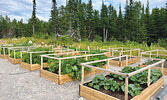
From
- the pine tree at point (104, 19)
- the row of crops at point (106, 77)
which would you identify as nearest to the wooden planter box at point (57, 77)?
the row of crops at point (106, 77)

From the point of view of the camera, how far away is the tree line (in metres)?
23.0

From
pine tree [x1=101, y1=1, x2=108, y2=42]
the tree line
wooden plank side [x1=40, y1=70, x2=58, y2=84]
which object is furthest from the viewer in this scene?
pine tree [x1=101, y1=1, x2=108, y2=42]

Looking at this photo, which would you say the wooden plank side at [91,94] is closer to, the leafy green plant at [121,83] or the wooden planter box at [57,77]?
the leafy green plant at [121,83]

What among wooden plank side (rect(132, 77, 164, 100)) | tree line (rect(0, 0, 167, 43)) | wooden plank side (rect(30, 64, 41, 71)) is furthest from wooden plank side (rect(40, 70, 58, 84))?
tree line (rect(0, 0, 167, 43))

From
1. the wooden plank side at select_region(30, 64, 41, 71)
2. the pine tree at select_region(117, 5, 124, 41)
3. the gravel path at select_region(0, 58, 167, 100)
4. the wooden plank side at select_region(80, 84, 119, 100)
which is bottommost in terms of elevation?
the gravel path at select_region(0, 58, 167, 100)

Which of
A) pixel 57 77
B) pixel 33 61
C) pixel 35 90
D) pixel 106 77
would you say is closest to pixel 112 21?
pixel 33 61

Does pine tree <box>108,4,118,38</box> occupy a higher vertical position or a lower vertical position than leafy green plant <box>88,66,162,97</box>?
higher

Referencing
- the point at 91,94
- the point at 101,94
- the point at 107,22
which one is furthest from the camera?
the point at 107,22

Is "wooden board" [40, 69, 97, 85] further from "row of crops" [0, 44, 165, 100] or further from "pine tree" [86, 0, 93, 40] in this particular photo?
"pine tree" [86, 0, 93, 40]

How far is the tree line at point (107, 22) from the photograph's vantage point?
905 inches

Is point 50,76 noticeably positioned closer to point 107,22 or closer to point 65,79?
point 65,79

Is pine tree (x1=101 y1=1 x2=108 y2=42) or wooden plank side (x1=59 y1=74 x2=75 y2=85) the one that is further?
pine tree (x1=101 y1=1 x2=108 y2=42)

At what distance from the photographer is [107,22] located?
2731 centimetres

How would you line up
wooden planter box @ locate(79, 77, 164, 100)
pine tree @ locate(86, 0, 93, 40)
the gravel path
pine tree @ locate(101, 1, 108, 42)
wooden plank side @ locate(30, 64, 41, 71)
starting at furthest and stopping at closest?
pine tree @ locate(101, 1, 108, 42) → pine tree @ locate(86, 0, 93, 40) → wooden plank side @ locate(30, 64, 41, 71) → the gravel path → wooden planter box @ locate(79, 77, 164, 100)
